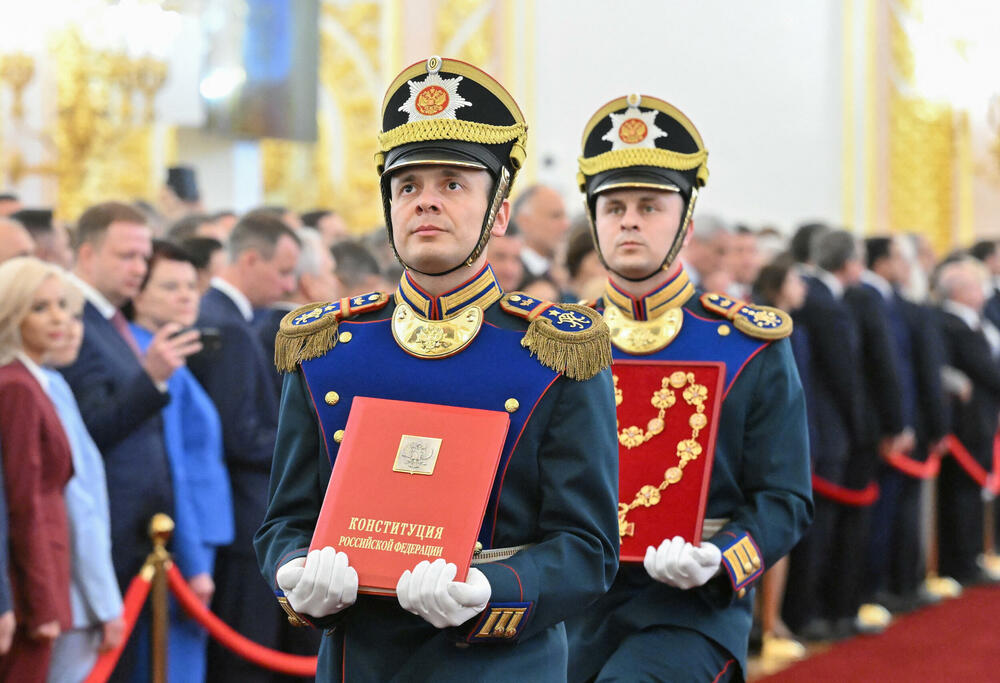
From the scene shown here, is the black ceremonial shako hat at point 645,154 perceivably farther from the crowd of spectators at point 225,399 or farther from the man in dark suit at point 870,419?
the man in dark suit at point 870,419

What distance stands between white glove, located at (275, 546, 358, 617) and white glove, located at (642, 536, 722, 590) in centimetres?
109

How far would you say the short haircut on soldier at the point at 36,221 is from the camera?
5.82 metres

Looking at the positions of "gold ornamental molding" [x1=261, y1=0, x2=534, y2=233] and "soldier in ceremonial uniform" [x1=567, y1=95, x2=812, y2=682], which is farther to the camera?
"gold ornamental molding" [x1=261, y1=0, x2=534, y2=233]

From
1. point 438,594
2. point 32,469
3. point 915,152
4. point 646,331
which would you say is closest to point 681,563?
point 646,331

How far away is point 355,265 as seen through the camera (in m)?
6.05

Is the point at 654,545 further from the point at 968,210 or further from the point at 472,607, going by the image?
the point at 968,210

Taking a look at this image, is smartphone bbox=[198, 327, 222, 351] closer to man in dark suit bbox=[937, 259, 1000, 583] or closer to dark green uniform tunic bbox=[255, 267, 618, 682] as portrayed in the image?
dark green uniform tunic bbox=[255, 267, 618, 682]

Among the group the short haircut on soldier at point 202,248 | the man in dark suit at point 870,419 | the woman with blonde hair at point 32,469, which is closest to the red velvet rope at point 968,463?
the man in dark suit at point 870,419

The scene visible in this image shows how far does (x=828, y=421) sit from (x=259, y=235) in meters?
3.39

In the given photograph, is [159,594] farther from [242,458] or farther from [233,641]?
[242,458]

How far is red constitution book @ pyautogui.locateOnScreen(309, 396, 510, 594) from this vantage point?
7.73 ft

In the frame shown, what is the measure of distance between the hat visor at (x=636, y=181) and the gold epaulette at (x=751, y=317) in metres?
0.32

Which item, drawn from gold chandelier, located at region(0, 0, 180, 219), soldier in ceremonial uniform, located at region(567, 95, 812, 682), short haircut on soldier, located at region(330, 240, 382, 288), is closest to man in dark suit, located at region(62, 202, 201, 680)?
short haircut on soldier, located at region(330, 240, 382, 288)

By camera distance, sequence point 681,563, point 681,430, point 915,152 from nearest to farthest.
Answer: point 681,563, point 681,430, point 915,152
